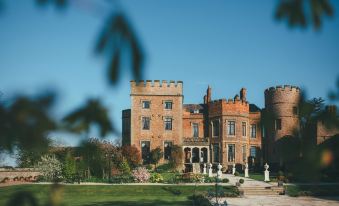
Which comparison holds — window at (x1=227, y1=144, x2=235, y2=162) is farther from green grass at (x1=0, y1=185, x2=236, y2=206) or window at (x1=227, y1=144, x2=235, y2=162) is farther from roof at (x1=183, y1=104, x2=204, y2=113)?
green grass at (x1=0, y1=185, x2=236, y2=206)

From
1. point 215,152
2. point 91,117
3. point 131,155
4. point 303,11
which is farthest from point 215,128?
point 91,117

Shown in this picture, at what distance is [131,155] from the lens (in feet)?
122

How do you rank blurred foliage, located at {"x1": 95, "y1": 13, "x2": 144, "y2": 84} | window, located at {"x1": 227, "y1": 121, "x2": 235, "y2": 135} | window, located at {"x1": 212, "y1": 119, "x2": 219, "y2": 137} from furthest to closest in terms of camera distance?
1. window, located at {"x1": 212, "y1": 119, "x2": 219, "y2": 137}
2. window, located at {"x1": 227, "y1": 121, "x2": 235, "y2": 135}
3. blurred foliage, located at {"x1": 95, "y1": 13, "x2": 144, "y2": 84}

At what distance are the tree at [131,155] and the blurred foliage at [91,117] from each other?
113 feet

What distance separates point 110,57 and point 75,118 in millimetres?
460

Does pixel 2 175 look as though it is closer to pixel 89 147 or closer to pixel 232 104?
pixel 232 104

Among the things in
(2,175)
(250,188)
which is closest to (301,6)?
(250,188)

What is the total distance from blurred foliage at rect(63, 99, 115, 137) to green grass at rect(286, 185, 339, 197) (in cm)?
2330

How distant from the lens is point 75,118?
2.33m

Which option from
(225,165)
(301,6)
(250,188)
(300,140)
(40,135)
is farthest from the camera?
(225,165)

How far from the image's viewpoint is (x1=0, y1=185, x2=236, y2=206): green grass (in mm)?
21500

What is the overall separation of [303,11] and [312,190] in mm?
24701

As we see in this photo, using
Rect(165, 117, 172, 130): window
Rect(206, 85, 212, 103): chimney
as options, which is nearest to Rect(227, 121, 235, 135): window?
Rect(206, 85, 212, 103): chimney

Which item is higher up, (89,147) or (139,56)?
(139,56)
